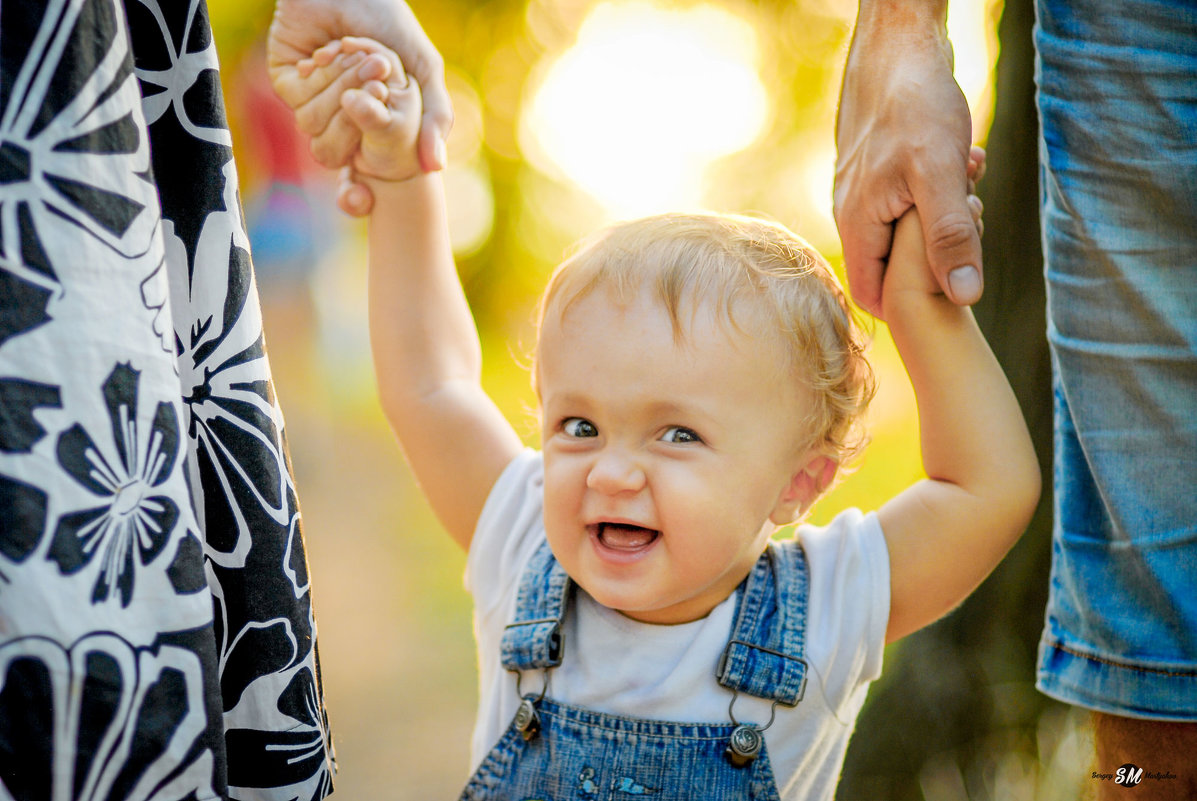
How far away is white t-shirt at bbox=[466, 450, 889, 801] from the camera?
4.76ft

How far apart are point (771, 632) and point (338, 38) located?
125 centimetres

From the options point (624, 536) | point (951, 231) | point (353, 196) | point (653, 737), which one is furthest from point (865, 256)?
point (353, 196)

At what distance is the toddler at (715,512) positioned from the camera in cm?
138

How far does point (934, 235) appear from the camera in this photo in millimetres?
1305

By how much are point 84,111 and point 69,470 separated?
33 centimetres

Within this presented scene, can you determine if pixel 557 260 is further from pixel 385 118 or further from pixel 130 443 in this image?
pixel 130 443

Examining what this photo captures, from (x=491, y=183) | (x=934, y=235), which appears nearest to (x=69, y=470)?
(x=934, y=235)

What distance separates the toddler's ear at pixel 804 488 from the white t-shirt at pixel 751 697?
0.08 m

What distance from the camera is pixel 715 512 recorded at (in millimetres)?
1379

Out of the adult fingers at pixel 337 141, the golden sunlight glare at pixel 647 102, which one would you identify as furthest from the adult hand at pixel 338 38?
the golden sunlight glare at pixel 647 102

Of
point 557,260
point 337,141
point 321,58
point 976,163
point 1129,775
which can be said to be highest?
point 321,58

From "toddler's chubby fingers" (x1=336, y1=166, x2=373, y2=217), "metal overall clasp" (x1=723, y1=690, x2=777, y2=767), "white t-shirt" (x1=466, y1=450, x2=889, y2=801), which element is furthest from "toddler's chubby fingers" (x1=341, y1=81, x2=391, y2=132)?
"metal overall clasp" (x1=723, y1=690, x2=777, y2=767)

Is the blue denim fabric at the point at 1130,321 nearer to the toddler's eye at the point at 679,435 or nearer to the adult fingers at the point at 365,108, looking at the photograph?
the toddler's eye at the point at 679,435

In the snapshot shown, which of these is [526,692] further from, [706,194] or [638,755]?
[706,194]
